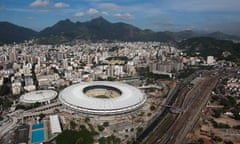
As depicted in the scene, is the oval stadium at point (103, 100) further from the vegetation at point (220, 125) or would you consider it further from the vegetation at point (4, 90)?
the vegetation at point (4, 90)

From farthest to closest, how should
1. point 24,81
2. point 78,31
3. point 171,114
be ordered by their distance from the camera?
1. point 78,31
2. point 24,81
3. point 171,114

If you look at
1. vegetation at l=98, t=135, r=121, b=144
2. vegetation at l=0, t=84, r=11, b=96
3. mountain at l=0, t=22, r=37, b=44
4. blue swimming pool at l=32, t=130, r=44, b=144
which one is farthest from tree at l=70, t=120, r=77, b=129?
mountain at l=0, t=22, r=37, b=44

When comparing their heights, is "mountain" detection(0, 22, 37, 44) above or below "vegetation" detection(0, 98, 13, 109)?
above

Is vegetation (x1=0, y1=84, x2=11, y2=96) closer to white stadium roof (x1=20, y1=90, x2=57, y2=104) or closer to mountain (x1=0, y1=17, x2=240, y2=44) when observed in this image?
white stadium roof (x1=20, y1=90, x2=57, y2=104)

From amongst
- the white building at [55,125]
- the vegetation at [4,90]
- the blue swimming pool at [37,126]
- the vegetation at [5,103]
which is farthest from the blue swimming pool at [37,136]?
the vegetation at [4,90]

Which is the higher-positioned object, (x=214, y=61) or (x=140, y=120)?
(x=214, y=61)

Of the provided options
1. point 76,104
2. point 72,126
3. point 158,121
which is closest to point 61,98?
point 76,104

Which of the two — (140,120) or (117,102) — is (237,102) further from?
(117,102)
